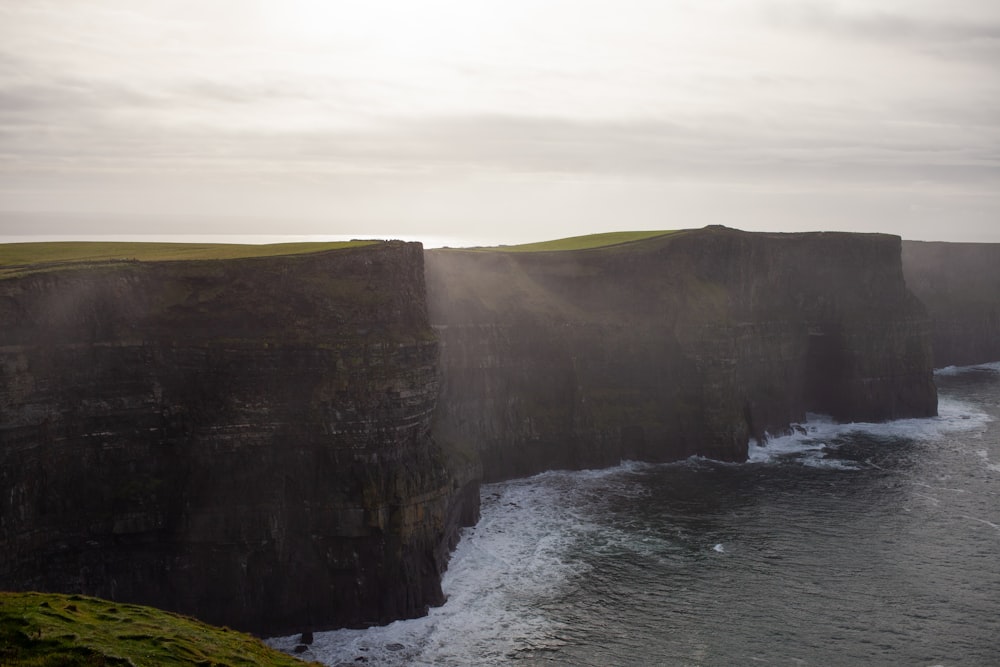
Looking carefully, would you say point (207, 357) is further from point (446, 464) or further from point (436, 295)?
point (436, 295)

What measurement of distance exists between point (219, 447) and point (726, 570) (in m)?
31.1

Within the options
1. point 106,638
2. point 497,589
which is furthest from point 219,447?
point 106,638

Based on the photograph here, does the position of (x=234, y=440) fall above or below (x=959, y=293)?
below

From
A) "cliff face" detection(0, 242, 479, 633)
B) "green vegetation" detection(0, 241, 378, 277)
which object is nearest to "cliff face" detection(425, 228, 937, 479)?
"cliff face" detection(0, 242, 479, 633)

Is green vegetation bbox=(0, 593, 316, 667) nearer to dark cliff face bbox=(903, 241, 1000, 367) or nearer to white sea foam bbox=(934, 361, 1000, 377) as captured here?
white sea foam bbox=(934, 361, 1000, 377)

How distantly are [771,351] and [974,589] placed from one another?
41.3m

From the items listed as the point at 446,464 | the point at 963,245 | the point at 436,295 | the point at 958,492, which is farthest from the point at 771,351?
the point at 963,245

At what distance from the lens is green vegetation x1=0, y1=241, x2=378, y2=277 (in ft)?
169

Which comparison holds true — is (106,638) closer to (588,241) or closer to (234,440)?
(234,440)

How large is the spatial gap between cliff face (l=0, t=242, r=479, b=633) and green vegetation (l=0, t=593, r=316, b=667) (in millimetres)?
15313

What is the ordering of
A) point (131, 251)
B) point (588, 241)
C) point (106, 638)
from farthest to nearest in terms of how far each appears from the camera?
point (588, 241) < point (131, 251) < point (106, 638)

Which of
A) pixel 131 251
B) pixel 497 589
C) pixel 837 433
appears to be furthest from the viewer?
pixel 837 433

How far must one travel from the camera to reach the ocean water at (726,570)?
151 feet

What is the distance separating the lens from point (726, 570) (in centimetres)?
5550
